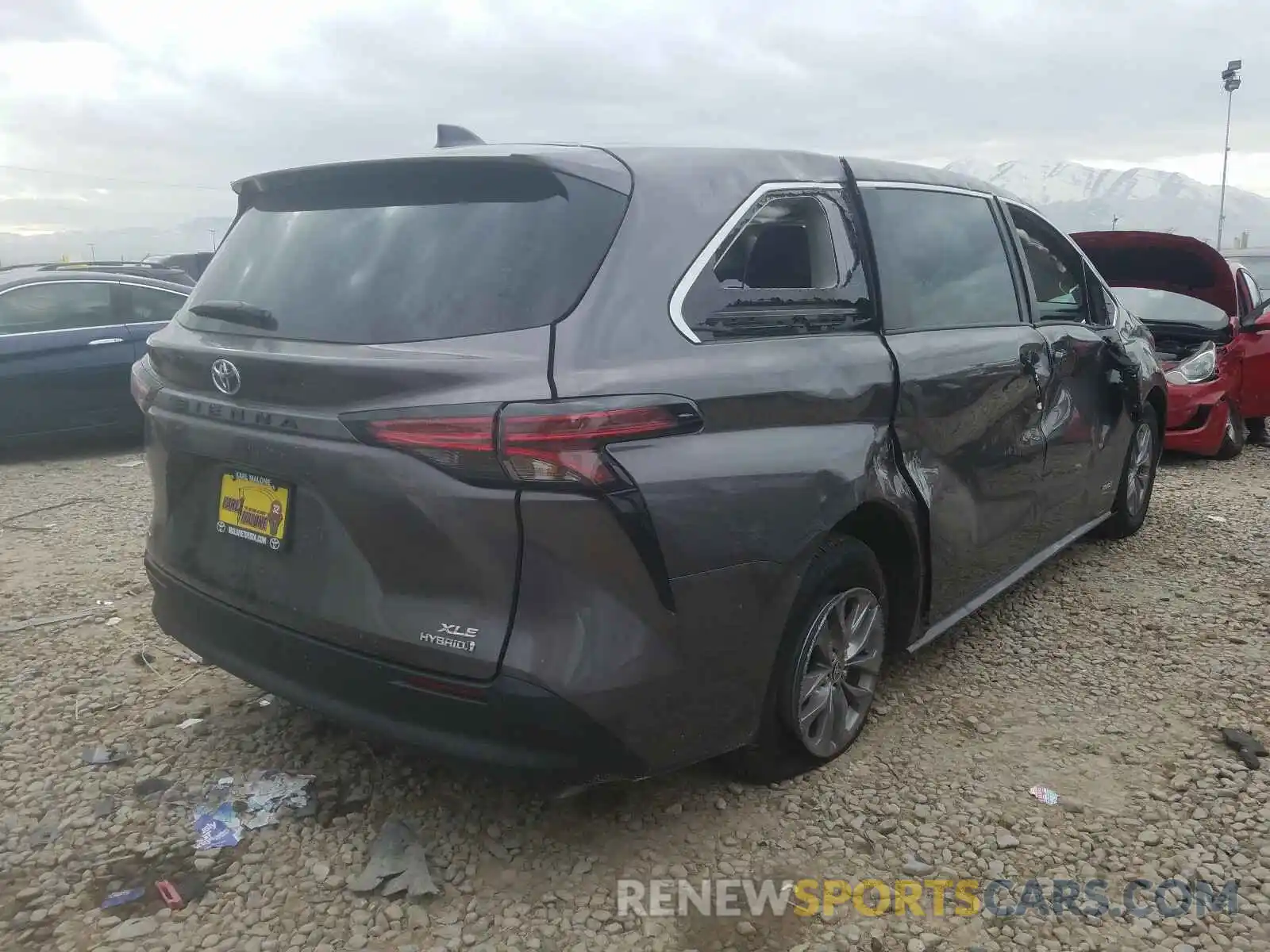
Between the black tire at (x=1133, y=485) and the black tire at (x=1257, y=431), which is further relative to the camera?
the black tire at (x=1257, y=431)

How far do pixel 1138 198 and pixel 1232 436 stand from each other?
98586mm

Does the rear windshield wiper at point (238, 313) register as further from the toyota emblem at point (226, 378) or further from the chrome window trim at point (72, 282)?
the chrome window trim at point (72, 282)

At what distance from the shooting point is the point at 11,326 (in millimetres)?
7281

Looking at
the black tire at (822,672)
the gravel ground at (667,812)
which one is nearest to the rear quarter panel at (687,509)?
the black tire at (822,672)

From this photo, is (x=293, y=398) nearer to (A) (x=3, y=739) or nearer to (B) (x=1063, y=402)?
(A) (x=3, y=739)

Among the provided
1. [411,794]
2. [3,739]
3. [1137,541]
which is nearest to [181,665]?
[3,739]

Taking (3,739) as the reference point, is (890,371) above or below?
above

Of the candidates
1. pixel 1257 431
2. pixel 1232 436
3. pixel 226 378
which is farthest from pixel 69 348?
pixel 1257 431

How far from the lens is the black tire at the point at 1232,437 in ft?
24.0

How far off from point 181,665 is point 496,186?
2297 mm

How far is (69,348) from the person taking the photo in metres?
7.35

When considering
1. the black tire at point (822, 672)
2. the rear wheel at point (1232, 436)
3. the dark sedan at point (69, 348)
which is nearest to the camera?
the black tire at point (822, 672)

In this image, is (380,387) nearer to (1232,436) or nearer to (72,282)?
(72,282)

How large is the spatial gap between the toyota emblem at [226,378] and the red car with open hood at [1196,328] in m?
6.48
